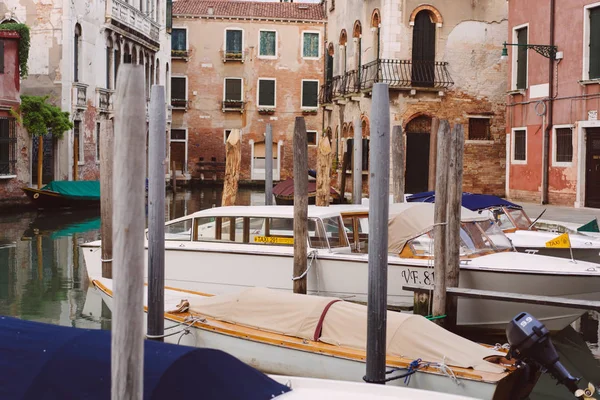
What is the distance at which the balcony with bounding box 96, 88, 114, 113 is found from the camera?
2630cm

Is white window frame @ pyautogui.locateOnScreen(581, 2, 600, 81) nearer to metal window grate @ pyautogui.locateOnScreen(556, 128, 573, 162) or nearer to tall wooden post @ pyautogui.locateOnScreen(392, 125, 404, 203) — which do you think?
metal window grate @ pyautogui.locateOnScreen(556, 128, 573, 162)

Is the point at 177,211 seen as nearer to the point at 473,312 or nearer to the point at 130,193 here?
the point at 473,312

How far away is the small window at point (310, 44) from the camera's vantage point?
118 ft

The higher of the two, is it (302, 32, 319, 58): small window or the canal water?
(302, 32, 319, 58): small window

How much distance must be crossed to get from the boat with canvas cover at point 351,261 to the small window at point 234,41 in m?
26.3

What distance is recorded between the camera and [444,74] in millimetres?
21031

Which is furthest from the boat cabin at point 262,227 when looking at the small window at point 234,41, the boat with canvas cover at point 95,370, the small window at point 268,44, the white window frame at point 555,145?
the small window at point 268,44

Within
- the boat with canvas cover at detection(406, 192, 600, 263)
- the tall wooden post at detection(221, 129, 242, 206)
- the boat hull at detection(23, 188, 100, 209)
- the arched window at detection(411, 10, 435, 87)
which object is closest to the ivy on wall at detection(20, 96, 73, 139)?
the boat hull at detection(23, 188, 100, 209)

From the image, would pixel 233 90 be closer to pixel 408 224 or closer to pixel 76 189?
pixel 76 189

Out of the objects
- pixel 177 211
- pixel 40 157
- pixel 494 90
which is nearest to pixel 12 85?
pixel 40 157

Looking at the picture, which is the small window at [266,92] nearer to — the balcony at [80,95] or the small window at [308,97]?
the small window at [308,97]

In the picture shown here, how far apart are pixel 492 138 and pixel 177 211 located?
8337 millimetres

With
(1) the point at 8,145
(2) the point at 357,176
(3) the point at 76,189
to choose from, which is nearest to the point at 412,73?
(2) the point at 357,176

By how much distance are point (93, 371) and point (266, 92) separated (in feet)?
107
